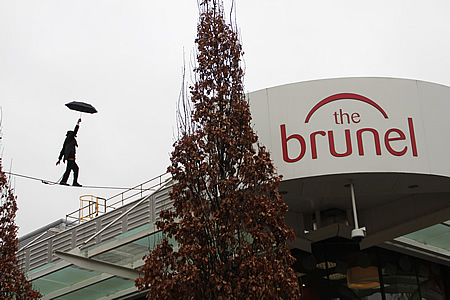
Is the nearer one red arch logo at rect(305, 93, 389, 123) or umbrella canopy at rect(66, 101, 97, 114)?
umbrella canopy at rect(66, 101, 97, 114)

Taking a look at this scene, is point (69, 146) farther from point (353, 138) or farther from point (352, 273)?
point (352, 273)

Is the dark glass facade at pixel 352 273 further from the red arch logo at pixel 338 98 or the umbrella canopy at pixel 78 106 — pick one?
the umbrella canopy at pixel 78 106

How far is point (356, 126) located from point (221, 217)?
5015 millimetres

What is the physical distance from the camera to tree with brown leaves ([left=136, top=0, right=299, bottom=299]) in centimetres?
1035

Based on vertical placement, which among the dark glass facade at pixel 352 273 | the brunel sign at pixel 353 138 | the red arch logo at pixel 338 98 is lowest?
the dark glass facade at pixel 352 273

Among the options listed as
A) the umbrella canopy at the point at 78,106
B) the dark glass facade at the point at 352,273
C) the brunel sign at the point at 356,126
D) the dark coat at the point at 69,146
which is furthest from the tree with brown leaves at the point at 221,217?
the dark glass facade at the point at 352,273

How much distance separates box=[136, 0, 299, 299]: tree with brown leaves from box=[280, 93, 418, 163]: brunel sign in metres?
2.69

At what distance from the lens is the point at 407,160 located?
14219 millimetres

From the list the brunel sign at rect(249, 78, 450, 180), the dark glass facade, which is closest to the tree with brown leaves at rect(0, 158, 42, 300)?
the brunel sign at rect(249, 78, 450, 180)

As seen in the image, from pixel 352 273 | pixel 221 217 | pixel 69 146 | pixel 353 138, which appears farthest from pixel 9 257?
pixel 352 273

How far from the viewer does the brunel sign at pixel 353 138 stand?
14.3 m

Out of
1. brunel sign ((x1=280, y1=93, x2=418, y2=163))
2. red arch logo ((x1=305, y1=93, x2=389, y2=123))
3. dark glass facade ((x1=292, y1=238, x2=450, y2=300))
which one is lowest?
dark glass facade ((x1=292, y1=238, x2=450, y2=300))

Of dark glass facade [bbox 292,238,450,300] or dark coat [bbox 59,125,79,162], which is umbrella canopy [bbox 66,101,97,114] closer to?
dark coat [bbox 59,125,79,162]

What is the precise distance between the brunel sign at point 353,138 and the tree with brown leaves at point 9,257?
6.38m
